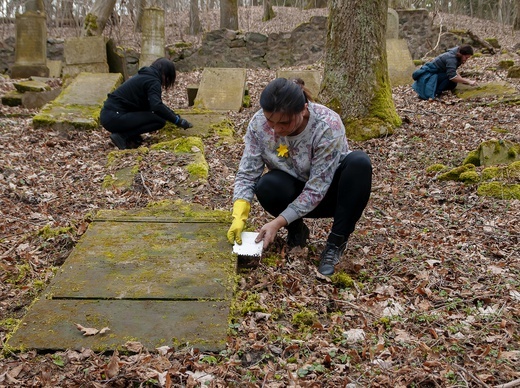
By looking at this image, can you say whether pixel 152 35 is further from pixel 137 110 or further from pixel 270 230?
pixel 270 230

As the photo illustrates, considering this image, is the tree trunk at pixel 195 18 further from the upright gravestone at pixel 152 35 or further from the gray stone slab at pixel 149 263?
the gray stone slab at pixel 149 263

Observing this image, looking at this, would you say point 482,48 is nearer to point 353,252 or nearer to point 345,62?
point 345,62

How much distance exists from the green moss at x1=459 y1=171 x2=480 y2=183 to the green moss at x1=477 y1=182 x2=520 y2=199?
0.19m

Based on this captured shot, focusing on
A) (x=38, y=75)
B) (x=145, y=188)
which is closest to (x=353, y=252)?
(x=145, y=188)

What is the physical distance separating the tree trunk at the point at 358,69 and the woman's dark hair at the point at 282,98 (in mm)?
3895

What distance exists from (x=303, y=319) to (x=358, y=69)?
15.4 ft

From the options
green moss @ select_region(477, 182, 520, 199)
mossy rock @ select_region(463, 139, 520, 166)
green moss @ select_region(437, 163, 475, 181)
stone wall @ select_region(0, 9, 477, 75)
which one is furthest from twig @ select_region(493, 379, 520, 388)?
stone wall @ select_region(0, 9, 477, 75)

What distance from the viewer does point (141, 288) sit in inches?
120

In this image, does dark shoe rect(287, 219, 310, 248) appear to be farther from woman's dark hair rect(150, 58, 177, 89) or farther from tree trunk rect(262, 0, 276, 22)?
tree trunk rect(262, 0, 276, 22)

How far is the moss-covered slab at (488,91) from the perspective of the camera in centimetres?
841

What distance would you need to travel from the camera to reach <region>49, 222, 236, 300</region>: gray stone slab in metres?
3.04

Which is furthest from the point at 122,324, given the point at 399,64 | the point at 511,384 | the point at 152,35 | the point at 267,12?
the point at 267,12

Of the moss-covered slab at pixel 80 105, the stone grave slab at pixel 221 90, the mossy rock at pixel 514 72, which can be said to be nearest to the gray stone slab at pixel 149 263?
the moss-covered slab at pixel 80 105

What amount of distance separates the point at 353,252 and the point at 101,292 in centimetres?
188
